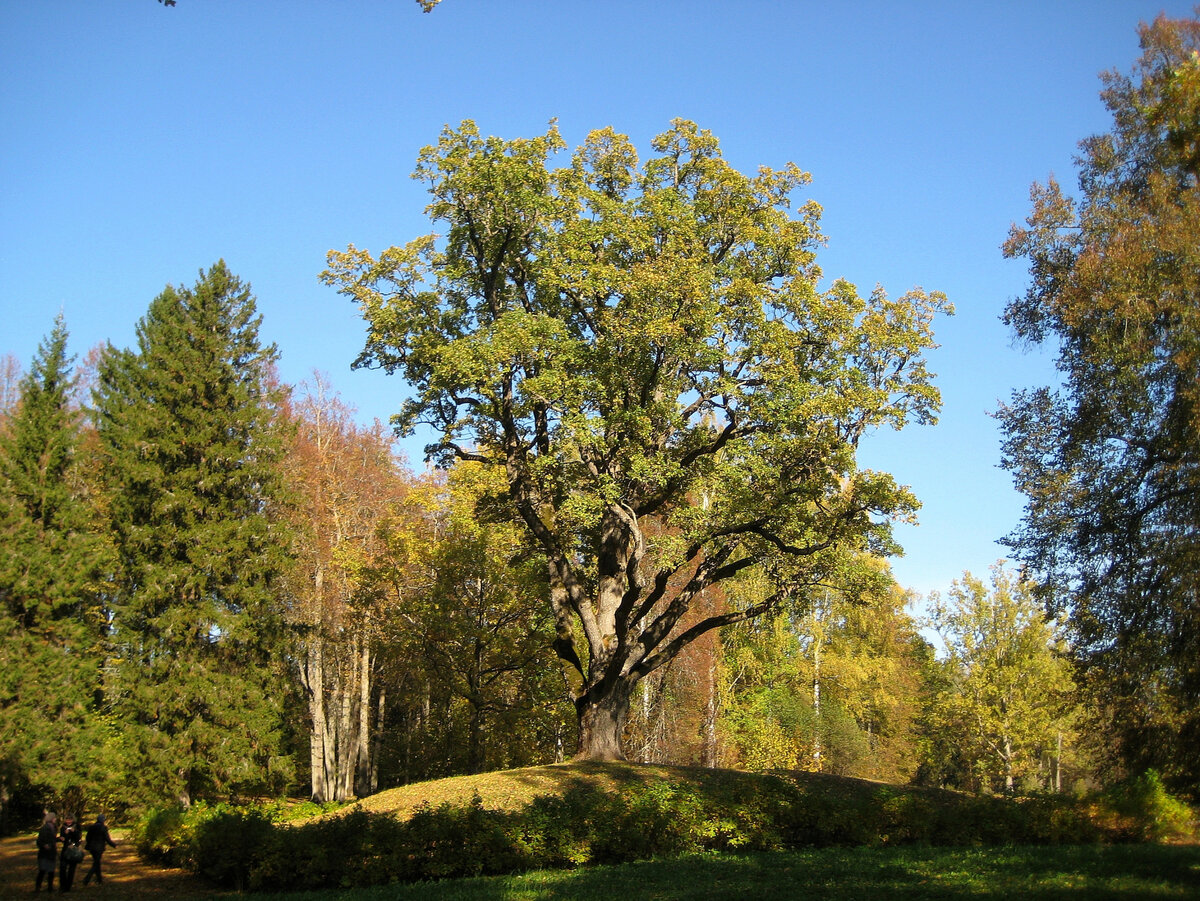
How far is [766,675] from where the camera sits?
37.1m

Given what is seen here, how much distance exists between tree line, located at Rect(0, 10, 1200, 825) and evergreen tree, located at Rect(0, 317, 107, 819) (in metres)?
0.09

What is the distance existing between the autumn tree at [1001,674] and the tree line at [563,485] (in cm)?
1343

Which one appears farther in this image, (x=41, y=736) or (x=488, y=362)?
(x=41, y=736)

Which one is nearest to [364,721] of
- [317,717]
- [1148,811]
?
[317,717]

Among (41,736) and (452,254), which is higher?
(452,254)

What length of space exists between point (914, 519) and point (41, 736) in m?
23.3

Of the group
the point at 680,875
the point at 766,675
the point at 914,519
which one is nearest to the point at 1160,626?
the point at 914,519

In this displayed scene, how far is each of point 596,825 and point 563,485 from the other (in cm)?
780

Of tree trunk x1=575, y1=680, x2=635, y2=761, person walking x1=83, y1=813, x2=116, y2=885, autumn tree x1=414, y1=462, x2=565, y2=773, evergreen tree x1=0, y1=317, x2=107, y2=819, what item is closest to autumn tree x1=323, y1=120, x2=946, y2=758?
tree trunk x1=575, y1=680, x2=635, y2=761

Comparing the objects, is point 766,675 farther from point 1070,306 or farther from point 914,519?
point 1070,306

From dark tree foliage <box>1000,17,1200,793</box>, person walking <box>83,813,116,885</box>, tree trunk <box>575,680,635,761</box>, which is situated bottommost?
person walking <box>83,813,116,885</box>

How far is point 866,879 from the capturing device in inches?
423

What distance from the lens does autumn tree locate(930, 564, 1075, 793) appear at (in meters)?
35.9

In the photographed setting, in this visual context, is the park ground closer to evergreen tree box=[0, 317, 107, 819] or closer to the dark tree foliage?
the dark tree foliage
